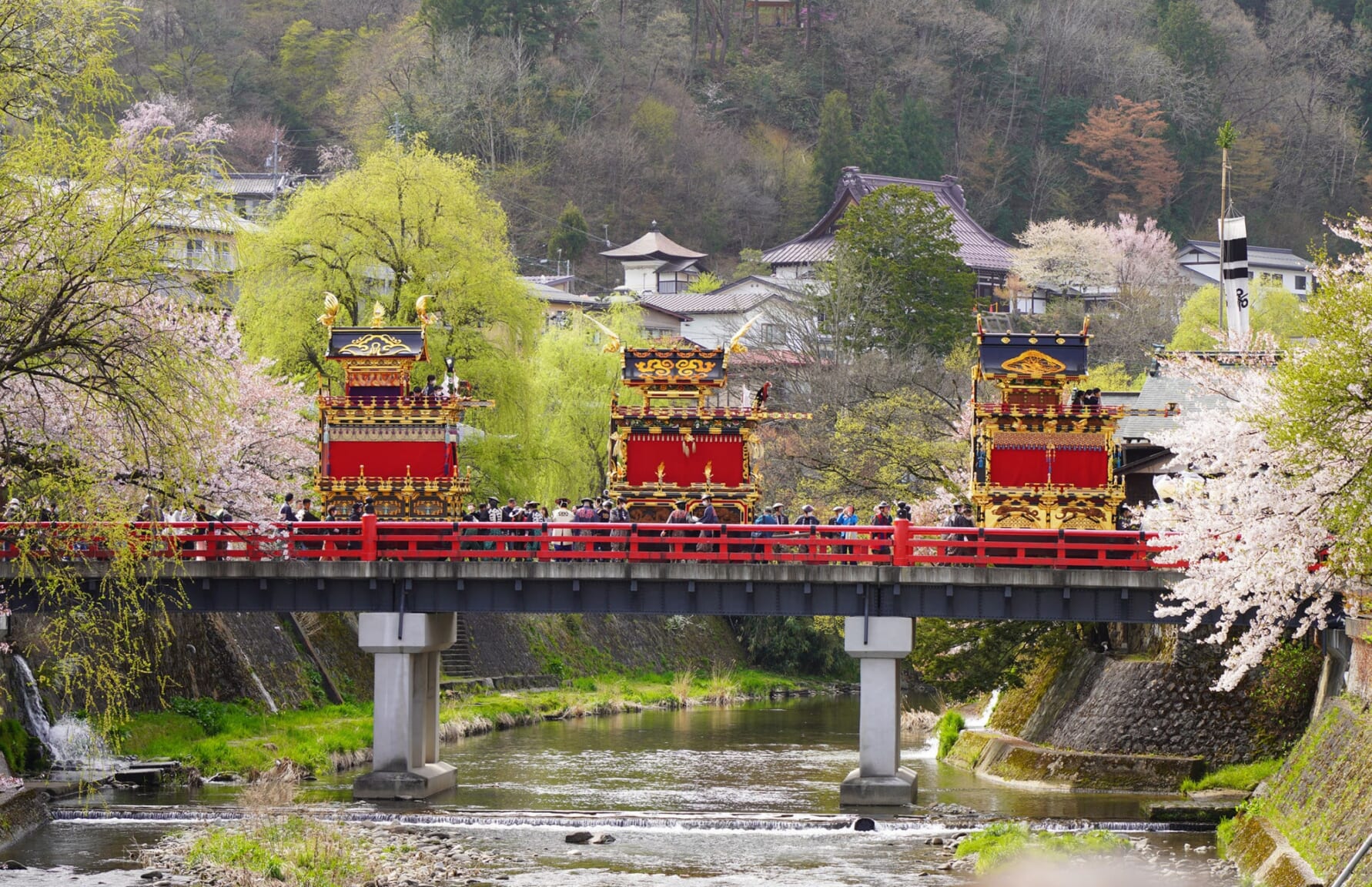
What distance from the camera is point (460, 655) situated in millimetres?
56125

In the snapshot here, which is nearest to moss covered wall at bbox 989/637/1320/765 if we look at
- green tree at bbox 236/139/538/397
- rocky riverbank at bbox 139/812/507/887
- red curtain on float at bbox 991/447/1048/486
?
red curtain on float at bbox 991/447/1048/486

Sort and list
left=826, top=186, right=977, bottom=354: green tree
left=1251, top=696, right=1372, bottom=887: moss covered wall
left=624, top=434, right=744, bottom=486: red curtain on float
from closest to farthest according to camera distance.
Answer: left=1251, top=696, right=1372, bottom=887: moss covered wall → left=624, top=434, right=744, bottom=486: red curtain on float → left=826, top=186, right=977, bottom=354: green tree

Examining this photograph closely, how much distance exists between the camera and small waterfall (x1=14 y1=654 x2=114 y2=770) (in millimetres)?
35781

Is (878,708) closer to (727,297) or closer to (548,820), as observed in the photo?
(548,820)

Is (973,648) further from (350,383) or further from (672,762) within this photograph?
(350,383)

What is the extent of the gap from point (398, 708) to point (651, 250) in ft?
239

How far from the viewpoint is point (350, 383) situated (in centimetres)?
4366

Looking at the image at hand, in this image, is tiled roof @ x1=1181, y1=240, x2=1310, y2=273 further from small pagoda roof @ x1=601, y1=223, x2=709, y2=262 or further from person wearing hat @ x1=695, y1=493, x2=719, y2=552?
person wearing hat @ x1=695, y1=493, x2=719, y2=552

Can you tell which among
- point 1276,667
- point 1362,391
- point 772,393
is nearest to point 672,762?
point 1276,667

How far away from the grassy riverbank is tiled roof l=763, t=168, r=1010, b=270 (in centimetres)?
4030

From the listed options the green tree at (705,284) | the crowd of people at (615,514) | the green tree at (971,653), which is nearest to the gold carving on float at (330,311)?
the crowd of people at (615,514)

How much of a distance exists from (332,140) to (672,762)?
8126cm

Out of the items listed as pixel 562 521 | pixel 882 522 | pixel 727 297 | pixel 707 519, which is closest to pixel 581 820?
pixel 707 519

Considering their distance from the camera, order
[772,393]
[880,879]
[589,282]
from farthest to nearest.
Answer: [589,282]
[772,393]
[880,879]
